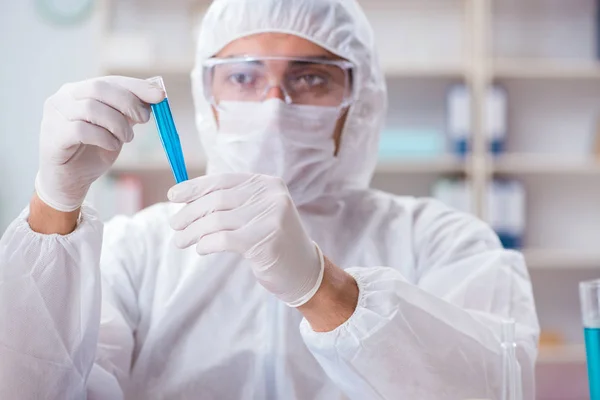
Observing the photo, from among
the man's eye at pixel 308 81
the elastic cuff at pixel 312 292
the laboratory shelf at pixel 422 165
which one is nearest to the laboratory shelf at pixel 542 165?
the laboratory shelf at pixel 422 165

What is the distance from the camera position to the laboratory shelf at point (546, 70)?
10.5 feet

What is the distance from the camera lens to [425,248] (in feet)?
4.64

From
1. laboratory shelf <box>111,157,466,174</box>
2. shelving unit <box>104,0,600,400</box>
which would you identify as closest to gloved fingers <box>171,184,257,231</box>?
laboratory shelf <box>111,157,466,174</box>

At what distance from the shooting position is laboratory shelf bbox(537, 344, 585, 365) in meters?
3.09

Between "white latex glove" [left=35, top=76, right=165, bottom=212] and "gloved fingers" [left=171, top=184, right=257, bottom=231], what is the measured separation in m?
0.15

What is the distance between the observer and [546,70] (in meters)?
3.22

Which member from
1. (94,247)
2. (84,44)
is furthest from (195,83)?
(84,44)

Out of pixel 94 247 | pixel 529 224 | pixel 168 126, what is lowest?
pixel 529 224

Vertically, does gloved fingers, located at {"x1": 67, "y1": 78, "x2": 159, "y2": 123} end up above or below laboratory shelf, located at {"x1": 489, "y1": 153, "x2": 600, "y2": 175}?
above

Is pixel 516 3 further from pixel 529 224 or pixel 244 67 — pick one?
pixel 244 67

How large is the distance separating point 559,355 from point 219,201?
8.30 ft

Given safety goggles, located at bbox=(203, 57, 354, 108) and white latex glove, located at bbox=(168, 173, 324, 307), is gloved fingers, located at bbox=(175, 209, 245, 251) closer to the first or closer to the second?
white latex glove, located at bbox=(168, 173, 324, 307)

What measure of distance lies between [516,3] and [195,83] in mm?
2320

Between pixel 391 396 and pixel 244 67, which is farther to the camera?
pixel 244 67
